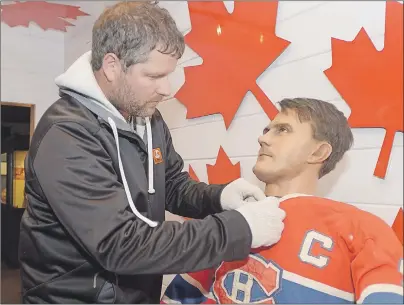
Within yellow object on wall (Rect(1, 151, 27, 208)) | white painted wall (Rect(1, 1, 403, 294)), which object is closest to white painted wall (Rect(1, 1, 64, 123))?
white painted wall (Rect(1, 1, 403, 294))

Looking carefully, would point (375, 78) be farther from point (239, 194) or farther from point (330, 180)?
point (239, 194)

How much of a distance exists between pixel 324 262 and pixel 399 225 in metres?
0.13

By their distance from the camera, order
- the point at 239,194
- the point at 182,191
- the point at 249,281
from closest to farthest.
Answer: the point at 249,281
the point at 239,194
the point at 182,191

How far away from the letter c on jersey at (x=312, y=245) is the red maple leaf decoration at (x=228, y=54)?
0.27 m

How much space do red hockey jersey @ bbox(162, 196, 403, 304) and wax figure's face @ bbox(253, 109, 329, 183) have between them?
69mm

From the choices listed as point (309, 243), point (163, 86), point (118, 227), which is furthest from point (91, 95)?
point (309, 243)

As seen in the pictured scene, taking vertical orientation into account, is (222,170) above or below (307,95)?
below

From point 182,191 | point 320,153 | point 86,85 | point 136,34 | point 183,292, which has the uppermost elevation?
point 136,34

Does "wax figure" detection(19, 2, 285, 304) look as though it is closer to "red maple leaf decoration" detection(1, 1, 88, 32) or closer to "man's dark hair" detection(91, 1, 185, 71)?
"man's dark hair" detection(91, 1, 185, 71)

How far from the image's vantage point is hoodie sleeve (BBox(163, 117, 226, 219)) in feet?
3.31

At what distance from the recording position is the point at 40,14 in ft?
3.76

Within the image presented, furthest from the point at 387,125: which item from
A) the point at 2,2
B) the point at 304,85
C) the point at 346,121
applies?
the point at 2,2

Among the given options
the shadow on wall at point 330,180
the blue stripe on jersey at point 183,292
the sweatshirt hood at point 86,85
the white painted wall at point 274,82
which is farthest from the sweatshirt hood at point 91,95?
the shadow on wall at point 330,180

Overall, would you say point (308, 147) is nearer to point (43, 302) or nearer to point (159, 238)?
point (159, 238)
